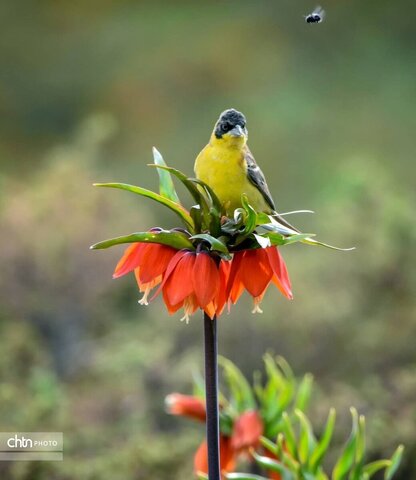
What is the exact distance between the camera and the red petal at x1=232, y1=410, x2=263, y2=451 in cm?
Result: 79

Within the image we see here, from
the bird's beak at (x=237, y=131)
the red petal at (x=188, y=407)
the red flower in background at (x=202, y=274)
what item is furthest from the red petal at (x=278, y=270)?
the red petal at (x=188, y=407)

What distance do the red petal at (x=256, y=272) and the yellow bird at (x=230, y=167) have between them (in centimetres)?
9

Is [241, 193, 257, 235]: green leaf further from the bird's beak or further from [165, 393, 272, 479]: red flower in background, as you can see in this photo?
[165, 393, 272, 479]: red flower in background

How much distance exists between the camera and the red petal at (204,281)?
57cm

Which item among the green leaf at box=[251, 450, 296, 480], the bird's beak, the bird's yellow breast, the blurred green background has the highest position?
the blurred green background

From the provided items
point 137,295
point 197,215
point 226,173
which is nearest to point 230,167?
point 226,173

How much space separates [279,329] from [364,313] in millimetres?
151

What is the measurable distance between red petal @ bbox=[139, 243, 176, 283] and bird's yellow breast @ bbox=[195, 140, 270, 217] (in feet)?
0.29

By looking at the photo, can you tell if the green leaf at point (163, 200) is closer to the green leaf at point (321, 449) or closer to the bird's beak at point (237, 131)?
the bird's beak at point (237, 131)

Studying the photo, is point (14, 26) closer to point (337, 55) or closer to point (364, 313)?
point (337, 55)

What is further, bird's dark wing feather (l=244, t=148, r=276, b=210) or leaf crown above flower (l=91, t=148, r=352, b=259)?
bird's dark wing feather (l=244, t=148, r=276, b=210)

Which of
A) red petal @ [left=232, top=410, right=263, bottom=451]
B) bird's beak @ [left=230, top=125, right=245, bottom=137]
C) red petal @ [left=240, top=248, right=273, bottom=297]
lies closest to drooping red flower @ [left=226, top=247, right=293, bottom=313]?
red petal @ [left=240, top=248, right=273, bottom=297]

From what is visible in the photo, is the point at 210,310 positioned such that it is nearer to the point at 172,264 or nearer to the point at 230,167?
the point at 172,264

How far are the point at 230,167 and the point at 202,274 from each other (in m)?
0.15
